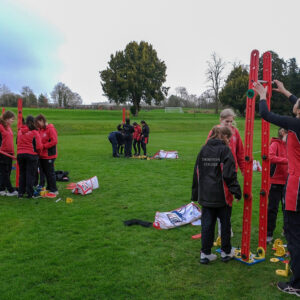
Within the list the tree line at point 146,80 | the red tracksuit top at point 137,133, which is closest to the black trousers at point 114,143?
the red tracksuit top at point 137,133

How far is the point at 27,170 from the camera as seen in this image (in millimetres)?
7605

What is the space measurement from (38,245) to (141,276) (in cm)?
198

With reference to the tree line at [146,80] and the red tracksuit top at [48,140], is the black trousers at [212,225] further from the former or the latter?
the tree line at [146,80]

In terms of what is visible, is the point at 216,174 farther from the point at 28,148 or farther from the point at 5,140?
the point at 5,140

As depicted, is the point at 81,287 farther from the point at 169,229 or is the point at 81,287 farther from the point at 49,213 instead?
the point at 49,213

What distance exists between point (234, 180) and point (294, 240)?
3.33ft

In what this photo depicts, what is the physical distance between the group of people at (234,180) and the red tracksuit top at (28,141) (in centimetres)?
462

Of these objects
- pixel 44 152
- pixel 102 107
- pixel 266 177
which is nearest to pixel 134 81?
pixel 102 107

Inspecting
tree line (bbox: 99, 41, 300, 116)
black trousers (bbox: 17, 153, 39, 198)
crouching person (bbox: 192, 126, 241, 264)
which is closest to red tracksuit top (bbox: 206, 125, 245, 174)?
crouching person (bbox: 192, 126, 241, 264)

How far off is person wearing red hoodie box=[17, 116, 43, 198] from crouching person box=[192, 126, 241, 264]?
4695 mm

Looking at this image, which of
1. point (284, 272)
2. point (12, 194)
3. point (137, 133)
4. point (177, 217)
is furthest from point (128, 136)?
point (284, 272)

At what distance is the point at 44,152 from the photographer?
7859mm

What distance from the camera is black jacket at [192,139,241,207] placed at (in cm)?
411

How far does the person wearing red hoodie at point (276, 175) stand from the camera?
5.08 metres
